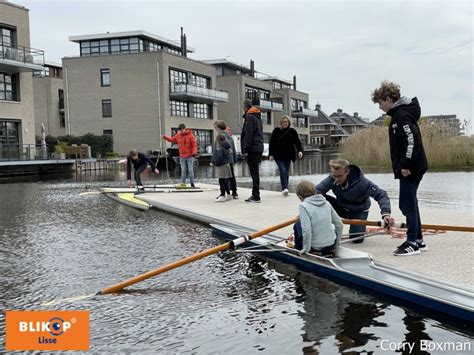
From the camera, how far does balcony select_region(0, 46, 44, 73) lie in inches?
1257

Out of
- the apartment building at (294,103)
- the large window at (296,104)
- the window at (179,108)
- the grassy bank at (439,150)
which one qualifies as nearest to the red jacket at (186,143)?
the grassy bank at (439,150)

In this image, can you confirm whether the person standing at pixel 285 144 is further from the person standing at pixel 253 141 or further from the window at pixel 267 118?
the window at pixel 267 118

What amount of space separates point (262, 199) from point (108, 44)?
4614 centimetres

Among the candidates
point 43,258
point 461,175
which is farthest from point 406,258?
point 461,175

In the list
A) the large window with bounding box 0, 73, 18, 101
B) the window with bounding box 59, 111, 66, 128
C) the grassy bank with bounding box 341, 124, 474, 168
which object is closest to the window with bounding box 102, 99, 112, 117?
the window with bounding box 59, 111, 66, 128

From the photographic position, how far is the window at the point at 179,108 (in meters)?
52.1

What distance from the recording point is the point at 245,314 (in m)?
Result: 4.46

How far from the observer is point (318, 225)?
18.2ft

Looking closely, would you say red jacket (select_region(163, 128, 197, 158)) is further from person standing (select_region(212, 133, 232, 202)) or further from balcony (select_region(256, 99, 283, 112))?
balcony (select_region(256, 99, 283, 112))

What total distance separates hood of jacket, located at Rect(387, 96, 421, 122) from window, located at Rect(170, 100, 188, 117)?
47.0 m

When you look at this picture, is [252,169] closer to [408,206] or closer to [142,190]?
[142,190]

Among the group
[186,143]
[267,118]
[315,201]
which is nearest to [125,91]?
[267,118]

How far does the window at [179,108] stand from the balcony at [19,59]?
1876cm

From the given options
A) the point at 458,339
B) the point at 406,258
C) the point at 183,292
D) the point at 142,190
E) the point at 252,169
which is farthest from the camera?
the point at 142,190
